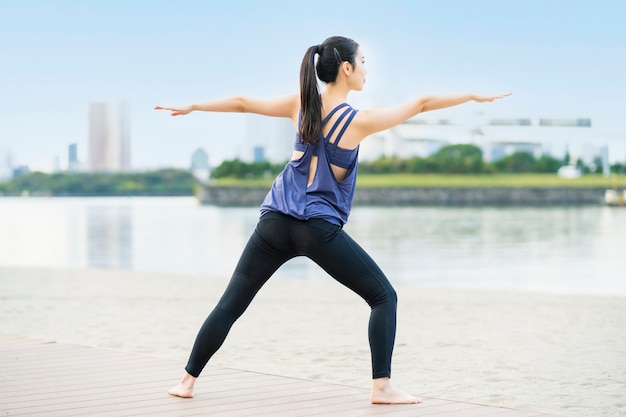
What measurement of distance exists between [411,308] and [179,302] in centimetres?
244

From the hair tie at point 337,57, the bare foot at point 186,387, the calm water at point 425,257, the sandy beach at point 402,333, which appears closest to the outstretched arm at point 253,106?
the hair tie at point 337,57

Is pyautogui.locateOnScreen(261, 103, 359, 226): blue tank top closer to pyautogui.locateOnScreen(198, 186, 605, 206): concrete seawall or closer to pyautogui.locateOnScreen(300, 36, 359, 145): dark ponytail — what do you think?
pyautogui.locateOnScreen(300, 36, 359, 145): dark ponytail

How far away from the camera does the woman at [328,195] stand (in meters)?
3.98

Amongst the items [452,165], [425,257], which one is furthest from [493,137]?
[425,257]

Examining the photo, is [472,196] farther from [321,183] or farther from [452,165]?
[321,183]

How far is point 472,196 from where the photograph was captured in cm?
11519

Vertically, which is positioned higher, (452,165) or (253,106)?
(253,106)

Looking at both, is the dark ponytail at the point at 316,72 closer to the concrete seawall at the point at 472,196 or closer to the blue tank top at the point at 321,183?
the blue tank top at the point at 321,183

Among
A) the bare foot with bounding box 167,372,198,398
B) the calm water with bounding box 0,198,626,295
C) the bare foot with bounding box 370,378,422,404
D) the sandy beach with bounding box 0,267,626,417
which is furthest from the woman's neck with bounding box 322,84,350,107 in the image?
the calm water with bounding box 0,198,626,295

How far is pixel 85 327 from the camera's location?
7.93 m

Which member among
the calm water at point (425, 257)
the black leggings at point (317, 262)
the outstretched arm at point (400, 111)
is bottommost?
the calm water at point (425, 257)

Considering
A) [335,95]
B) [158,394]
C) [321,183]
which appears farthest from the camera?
[158,394]

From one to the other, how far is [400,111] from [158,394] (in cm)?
169

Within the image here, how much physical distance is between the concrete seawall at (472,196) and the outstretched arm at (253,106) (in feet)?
349
